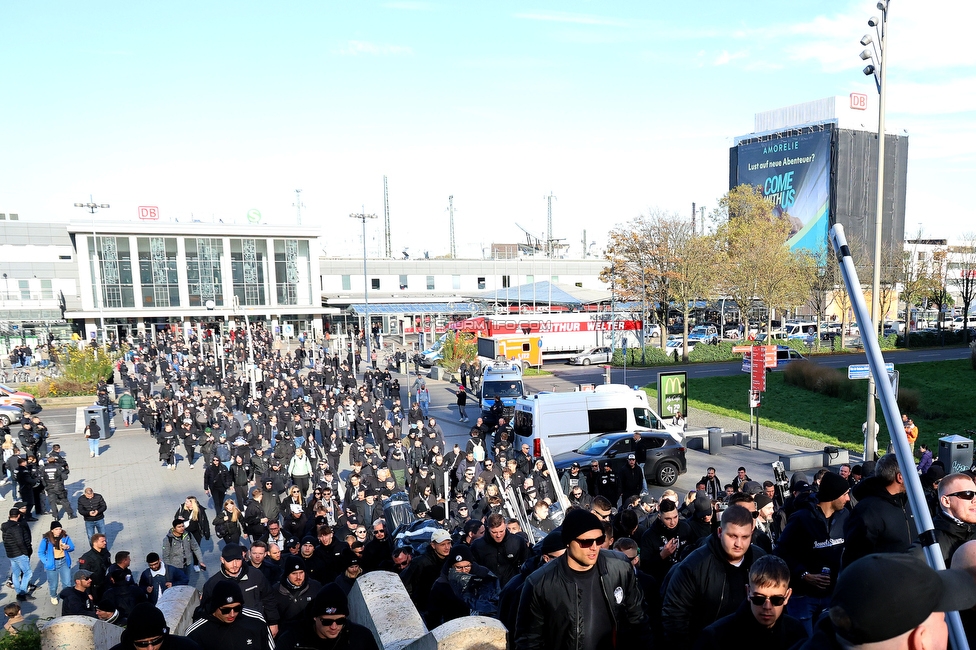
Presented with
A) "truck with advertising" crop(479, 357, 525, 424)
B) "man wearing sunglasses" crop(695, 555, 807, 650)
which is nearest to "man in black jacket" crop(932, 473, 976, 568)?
"man wearing sunglasses" crop(695, 555, 807, 650)

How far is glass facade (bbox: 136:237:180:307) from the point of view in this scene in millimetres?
55875

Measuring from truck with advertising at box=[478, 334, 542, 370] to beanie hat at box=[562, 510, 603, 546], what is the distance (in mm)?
31044

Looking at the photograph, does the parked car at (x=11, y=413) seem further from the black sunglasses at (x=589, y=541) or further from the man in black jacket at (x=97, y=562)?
the black sunglasses at (x=589, y=541)

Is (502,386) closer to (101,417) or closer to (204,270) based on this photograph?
(101,417)

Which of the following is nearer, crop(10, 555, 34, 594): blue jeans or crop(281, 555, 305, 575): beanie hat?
crop(281, 555, 305, 575): beanie hat

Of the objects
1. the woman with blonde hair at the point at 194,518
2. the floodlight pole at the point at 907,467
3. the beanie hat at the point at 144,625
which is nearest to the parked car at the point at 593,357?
the woman with blonde hair at the point at 194,518

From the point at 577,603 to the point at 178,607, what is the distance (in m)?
4.32

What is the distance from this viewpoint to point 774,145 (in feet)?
254

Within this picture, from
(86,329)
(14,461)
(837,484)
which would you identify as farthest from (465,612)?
(86,329)

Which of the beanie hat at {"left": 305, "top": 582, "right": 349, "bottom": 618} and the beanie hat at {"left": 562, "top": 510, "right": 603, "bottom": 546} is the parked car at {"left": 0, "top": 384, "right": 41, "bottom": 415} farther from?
the beanie hat at {"left": 562, "top": 510, "right": 603, "bottom": 546}

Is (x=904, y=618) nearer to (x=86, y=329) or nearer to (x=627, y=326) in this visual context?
(x=627, y=326)

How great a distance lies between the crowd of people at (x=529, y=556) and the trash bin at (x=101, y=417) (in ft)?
13.7

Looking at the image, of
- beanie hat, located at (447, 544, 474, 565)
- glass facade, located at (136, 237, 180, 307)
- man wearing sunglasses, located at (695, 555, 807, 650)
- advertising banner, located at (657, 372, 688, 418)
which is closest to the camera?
man wearing sunglasses, located at (695, 555, 807, 650)

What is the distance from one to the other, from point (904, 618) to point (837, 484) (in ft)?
14.1
